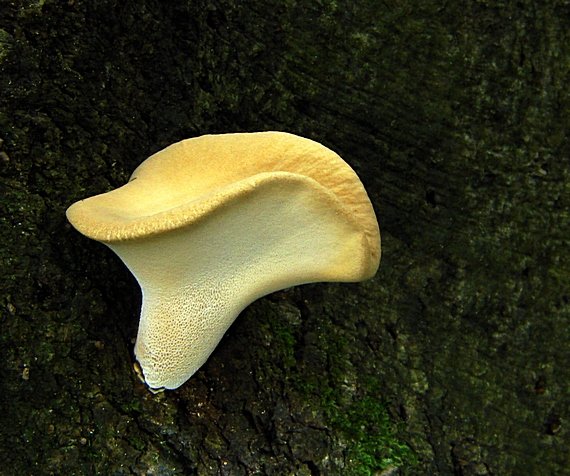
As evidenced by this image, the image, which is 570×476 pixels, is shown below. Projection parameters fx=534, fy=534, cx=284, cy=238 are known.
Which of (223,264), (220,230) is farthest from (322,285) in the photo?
(220,230)

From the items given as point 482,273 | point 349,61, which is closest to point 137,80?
point 349,61

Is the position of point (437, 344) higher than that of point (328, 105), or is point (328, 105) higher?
point (328, 105)

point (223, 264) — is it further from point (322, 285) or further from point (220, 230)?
point (322, 285)

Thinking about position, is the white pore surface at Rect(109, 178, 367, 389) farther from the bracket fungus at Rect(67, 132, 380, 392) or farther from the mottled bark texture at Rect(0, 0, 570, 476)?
the mottled bark texture at Rect(0, 0, 570, 476)

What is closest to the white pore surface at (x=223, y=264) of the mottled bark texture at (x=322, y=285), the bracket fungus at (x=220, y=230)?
the bracket fungus at (x=220, y=230)

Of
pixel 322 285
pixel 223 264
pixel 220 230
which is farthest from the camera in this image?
pixel 322 285

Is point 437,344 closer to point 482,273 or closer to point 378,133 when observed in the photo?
point 482,273

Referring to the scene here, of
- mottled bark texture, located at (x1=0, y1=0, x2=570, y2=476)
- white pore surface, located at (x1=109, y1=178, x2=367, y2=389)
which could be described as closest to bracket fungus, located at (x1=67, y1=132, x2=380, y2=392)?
white pore surface, located at (x1=109, y1=178, x2=367, y2=389)
